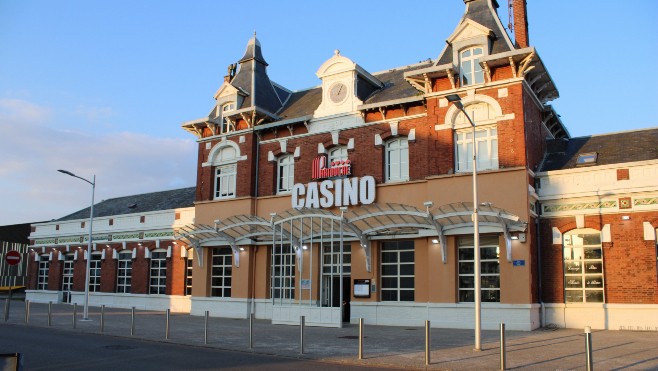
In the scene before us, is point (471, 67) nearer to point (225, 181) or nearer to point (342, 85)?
point (342, 85)

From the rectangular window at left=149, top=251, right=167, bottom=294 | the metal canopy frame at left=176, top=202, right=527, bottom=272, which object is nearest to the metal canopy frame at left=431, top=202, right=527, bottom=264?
the metal canopy frame at left=176, top=202, right=527, bottom=272

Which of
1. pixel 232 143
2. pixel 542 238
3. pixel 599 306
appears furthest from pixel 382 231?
pixel 232 143

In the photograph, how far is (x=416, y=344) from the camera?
16.1 metres

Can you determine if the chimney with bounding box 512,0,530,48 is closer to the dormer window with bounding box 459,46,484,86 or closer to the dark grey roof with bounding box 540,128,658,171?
the dormer window with bounding box 459,46,484,86

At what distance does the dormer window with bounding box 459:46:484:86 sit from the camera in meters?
22.8

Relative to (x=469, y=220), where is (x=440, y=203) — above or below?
above

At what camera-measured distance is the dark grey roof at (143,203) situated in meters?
A: 36.6

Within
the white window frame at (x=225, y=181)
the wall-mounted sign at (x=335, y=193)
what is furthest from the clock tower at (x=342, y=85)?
the white window frame at (x=225, y=181)

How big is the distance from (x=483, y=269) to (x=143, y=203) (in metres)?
25.7

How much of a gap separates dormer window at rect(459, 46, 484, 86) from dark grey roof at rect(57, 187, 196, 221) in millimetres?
18539

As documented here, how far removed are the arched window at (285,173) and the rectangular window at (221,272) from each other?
177 inches

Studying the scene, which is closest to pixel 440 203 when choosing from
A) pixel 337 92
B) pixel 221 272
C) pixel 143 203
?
pixel 337 92

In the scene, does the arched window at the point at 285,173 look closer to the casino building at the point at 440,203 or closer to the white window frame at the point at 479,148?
the casino building at the point at 440,203

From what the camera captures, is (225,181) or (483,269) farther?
(225,181)
